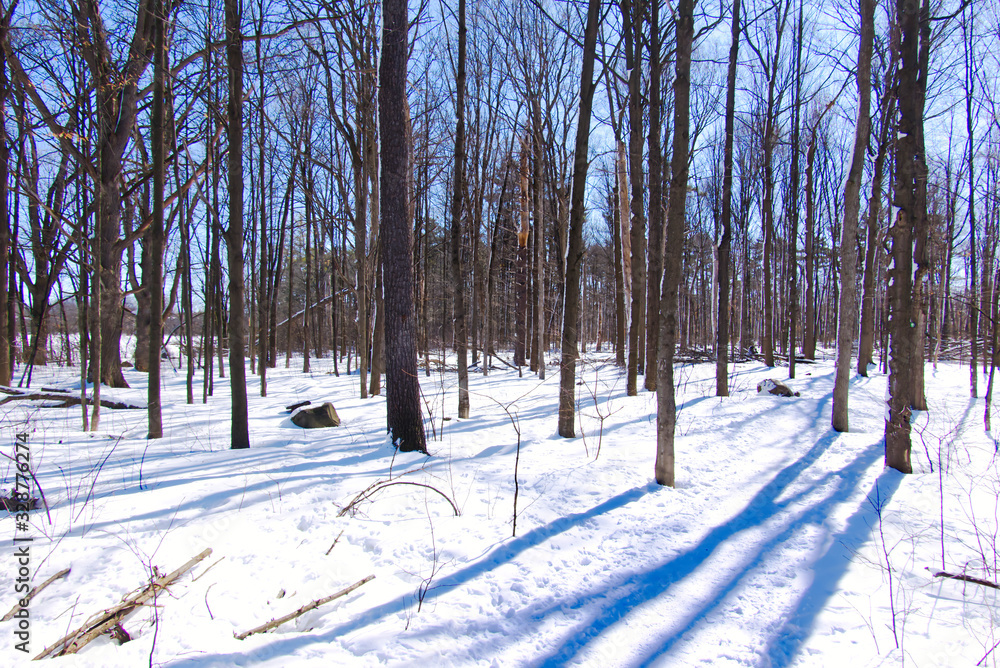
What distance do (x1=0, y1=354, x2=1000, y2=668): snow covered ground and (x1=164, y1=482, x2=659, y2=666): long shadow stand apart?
0.5 inches

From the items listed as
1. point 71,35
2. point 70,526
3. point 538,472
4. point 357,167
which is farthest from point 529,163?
point 70,526

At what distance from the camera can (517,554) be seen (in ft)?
10.1

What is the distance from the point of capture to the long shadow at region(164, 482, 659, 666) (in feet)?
6.36

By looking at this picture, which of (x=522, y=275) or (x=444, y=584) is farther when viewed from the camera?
(x=522, y=275)

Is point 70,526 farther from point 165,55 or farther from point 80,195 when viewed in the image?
point 80,195

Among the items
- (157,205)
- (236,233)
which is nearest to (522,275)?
(236,233)

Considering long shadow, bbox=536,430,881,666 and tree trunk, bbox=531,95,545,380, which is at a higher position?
tree trunk, bbox=531,95,545,380

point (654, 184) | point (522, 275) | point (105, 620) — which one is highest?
point (522, 275)

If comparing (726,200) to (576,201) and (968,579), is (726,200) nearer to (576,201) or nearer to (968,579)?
(576,201)

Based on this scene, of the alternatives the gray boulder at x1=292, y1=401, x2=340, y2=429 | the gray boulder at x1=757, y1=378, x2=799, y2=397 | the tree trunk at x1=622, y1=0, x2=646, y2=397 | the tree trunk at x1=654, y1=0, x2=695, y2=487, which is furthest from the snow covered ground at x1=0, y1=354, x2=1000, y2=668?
the tree trunk at x1=622, y1=0, x2=646, y2=397

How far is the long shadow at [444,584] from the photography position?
1.94 meters

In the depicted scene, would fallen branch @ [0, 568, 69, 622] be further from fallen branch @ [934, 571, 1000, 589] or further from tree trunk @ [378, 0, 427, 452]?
fallen branch @ [934, 571, 1000, 589]

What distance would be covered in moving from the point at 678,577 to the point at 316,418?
6043mm
